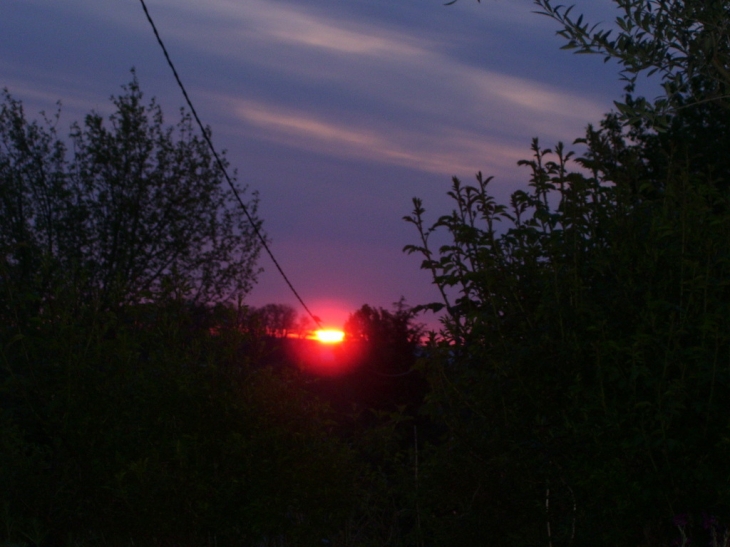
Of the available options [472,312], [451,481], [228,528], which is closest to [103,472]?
[228,528]

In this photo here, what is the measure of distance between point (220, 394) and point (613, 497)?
8.68ft

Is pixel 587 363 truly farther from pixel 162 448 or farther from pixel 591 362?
pixel 162 448

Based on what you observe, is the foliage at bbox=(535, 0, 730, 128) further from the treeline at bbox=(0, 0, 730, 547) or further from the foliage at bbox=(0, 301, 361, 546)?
the foliage at bbox=(0, 301, 361, 546)

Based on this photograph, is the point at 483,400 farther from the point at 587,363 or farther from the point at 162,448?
the point at 162,448

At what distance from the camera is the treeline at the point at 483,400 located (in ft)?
16.3

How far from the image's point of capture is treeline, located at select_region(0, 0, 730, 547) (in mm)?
4953

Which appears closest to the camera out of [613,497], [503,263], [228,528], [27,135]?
[613,497]

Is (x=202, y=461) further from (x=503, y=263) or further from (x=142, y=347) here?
(x=503, y=263)

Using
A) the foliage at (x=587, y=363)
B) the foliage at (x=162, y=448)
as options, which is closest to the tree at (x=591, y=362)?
the foliage at (x=587, y=363)

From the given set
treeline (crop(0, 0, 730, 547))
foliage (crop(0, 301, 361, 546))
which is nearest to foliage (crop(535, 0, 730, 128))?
treeline (crop(0, 0, 730, 547))

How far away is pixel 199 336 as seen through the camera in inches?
234

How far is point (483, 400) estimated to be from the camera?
5488mm

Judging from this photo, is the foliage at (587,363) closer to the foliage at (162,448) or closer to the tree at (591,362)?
the tree at (591,362)

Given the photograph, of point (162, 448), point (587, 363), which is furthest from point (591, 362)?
point (162, 448)
